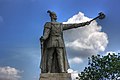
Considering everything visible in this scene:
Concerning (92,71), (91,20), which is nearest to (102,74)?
(92,71)

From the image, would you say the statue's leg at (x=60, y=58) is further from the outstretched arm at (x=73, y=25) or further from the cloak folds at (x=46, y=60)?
the outstretched arm at (x=73, y=25)

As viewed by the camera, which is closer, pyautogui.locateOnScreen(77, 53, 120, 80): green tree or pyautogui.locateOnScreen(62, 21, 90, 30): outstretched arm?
pyautogui.locateOnScreen(62, 21, 90, 30): outstretched arm

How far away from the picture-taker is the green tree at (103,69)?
38312 mm

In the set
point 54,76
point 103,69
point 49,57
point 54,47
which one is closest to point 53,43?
point 54,47

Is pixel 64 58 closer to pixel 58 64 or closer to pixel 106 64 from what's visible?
pixel 58 64

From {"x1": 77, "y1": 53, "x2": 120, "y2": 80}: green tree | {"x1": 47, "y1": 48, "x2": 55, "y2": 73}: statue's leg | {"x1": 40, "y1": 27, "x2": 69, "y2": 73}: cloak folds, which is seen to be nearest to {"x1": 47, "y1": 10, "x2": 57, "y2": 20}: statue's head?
{"x1": 40, "y1": 27, "x2": 69, "y2": 73}: cloak folds

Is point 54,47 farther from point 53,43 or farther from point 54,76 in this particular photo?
point 54,76

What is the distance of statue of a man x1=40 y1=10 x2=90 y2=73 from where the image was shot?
46.3 ft

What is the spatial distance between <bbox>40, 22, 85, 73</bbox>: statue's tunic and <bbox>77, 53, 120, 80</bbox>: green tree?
2462cm

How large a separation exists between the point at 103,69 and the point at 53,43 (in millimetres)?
25632

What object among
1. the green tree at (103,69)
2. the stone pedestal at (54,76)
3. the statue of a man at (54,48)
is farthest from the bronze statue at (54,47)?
the green tree at (103,69)

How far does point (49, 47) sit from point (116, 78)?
25.2 meters

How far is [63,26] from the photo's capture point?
14492 millimetres

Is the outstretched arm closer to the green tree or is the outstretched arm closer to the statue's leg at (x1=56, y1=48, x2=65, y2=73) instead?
the statue's leg at (x1=56, y1=48, x2=65, y2=73)
